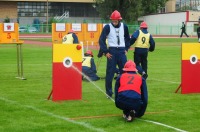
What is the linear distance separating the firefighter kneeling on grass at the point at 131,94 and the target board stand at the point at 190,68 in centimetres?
401

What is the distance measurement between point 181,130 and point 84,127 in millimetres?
1764

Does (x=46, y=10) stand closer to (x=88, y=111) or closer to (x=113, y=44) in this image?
(x=113, y=44)

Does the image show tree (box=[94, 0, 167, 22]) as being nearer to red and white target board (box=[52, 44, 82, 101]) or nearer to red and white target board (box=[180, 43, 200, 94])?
red and white target board (box=[180, 43, 200, 94])

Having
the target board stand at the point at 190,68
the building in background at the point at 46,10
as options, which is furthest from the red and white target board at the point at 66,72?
the building in background at the point at 46,10

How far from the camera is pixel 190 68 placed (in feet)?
43.5

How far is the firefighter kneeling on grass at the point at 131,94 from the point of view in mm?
9133

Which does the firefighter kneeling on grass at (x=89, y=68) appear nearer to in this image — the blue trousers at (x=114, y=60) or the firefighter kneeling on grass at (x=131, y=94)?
the blue trousers at (x=114, y=60)

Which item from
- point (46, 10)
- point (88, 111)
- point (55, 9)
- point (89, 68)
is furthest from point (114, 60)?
point (55, 9)

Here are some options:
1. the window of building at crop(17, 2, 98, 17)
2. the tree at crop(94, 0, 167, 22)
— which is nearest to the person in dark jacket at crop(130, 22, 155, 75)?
the tree at crop(94, 0, 167, 22)

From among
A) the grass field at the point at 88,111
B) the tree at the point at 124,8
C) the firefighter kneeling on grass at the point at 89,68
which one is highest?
the tree at the point at 124,8

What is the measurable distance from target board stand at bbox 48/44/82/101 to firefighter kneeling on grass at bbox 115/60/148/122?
2.43 meters

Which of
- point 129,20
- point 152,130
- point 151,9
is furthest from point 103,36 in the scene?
point 151,9

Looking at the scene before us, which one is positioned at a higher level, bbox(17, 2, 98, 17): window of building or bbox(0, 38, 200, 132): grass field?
bbox(17, 2, 98, 17): window of building

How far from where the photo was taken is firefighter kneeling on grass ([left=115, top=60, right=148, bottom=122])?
913cm
